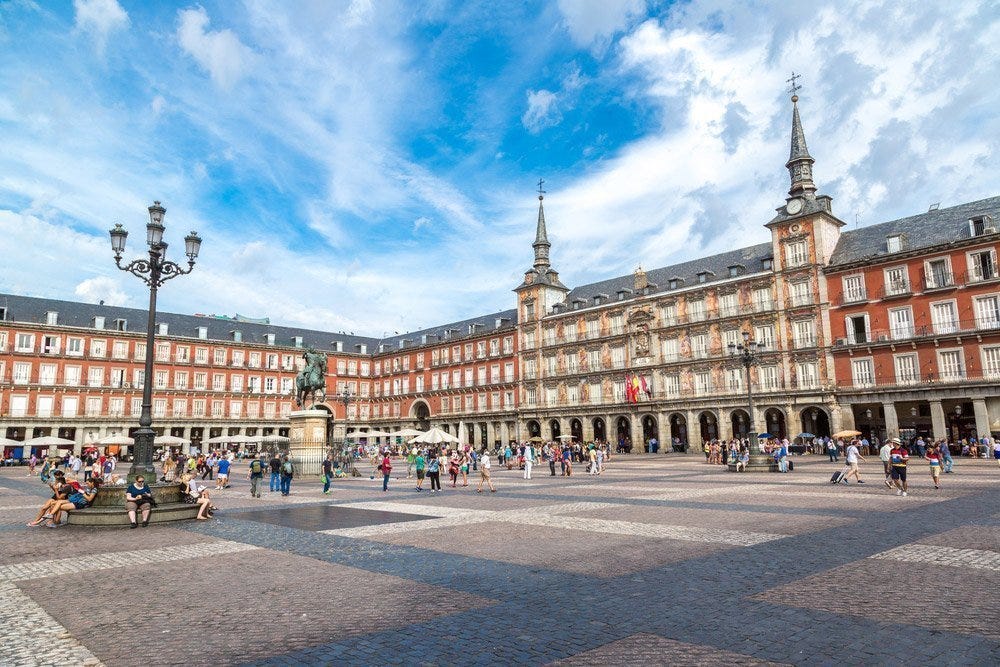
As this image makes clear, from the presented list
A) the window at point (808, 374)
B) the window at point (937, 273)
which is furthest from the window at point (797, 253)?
the window at point (937, 273)

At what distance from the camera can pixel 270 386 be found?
7231 centimetres

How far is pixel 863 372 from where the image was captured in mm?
41312

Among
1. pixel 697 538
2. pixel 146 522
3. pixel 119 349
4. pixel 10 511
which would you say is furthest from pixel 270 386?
pixel 697 538

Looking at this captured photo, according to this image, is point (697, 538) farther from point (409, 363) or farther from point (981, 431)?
point (409, 363)

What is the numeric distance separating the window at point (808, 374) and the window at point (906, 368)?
485 centimetres

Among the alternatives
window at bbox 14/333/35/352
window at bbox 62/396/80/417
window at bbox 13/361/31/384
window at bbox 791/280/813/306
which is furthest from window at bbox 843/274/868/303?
window at bbox 13/361/31/384

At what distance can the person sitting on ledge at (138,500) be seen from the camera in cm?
1299

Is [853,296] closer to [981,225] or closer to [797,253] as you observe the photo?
[797,253]

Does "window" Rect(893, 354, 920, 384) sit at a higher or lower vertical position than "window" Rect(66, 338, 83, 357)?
lower

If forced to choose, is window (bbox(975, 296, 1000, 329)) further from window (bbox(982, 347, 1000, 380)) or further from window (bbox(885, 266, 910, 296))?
window (bbox(885, 266, 910, 296))

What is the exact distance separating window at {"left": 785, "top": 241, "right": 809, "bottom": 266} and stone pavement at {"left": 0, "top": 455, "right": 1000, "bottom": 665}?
110ft

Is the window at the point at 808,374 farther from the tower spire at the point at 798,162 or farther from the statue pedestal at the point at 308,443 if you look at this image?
the statue pedestal at the point at 308,443

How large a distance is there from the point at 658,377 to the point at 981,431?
858 inches

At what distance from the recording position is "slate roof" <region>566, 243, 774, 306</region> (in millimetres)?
50156
